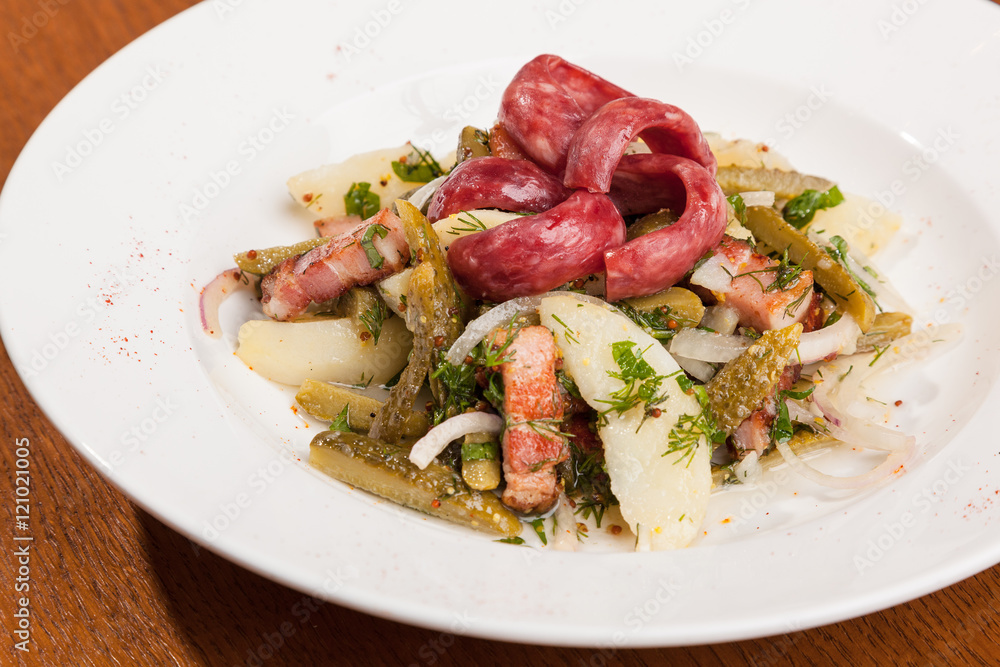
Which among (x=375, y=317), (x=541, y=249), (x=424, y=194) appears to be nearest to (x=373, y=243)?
(x=375, y=317)

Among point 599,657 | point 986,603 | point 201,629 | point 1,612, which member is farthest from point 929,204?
point 1,612

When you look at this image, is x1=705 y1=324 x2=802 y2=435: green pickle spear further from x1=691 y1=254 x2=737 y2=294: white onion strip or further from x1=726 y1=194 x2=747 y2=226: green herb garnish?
x1=726 y1=194 x2=747 y2=226: green herb garnish

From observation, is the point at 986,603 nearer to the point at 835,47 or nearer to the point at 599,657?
the point at 599,657

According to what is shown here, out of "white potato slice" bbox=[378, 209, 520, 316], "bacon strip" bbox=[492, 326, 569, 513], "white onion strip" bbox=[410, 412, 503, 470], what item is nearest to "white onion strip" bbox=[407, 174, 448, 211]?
"white potato slice" bbox=[378, 209, 520, 316]

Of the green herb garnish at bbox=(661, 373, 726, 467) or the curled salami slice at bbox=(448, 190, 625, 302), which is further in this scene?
the curled salami slice at bbox=(448, 190, 625, 302)

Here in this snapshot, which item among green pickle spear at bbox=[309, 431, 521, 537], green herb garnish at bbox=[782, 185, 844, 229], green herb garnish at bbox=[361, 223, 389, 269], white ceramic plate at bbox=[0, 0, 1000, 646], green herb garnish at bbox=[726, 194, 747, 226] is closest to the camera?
white ceramic plate at bbox=[0, 0, 1000, 646]

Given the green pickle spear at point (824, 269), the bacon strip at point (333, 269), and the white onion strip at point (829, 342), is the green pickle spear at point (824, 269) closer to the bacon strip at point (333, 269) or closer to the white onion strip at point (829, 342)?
the white onion strip at point (829, 342)

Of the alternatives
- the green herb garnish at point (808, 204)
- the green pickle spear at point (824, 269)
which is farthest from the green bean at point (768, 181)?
the green pickle spear at point (824, 269)
